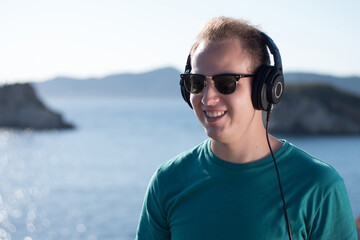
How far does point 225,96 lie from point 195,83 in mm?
156

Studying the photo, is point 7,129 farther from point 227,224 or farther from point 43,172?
point 227,224

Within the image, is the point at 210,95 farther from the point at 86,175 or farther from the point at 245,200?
the point at 86,175

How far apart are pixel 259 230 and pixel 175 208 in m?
0.40

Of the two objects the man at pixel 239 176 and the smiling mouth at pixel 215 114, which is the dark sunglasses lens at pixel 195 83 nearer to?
the man at pixel 239 176

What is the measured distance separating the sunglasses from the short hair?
0.11 meters

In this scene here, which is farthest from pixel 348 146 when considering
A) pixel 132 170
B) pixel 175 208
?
pixel 175 208

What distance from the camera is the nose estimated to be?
2.04 m

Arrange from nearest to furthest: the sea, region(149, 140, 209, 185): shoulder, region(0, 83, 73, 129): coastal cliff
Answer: region(149, 140, 209, 185): shoulder < the sea < region(0, 83, 73, 129): coastal cliff

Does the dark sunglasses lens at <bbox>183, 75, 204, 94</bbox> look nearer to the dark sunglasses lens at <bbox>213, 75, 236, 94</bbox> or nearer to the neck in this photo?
the dark sunglasses lens at <bbox>213, 75, 236, 94</bbox>

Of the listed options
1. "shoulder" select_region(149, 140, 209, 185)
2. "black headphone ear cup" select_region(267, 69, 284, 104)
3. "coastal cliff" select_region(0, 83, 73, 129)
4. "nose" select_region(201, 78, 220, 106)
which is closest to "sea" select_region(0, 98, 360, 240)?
"coastal cliff" select_region(0, 83, 73, 129)

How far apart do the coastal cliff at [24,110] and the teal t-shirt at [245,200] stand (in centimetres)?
8805

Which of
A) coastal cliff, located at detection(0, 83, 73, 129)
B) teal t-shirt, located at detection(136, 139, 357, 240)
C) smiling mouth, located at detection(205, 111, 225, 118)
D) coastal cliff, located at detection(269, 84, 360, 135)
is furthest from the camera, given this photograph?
coastal cliff, located at detection(0, 83, 73, 129)

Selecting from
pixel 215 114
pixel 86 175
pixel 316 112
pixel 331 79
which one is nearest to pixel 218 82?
pixel 215 114

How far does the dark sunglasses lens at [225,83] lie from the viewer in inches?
78.3
